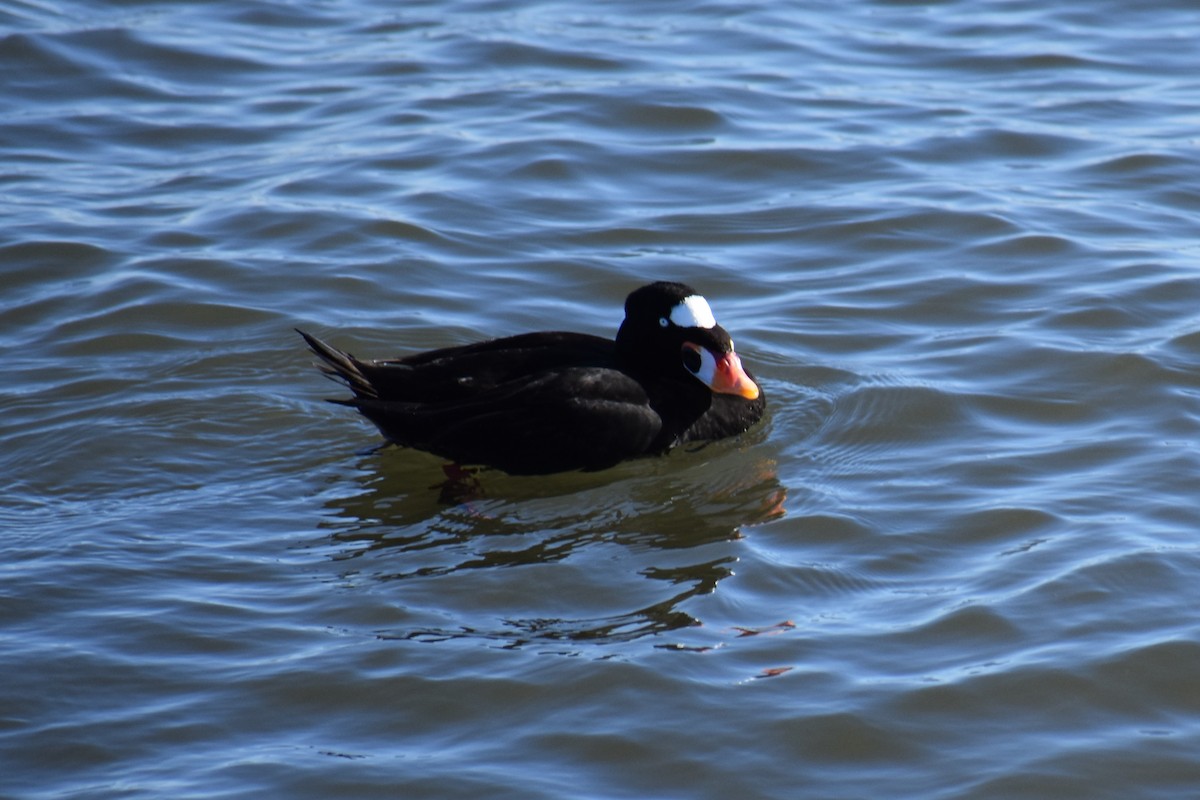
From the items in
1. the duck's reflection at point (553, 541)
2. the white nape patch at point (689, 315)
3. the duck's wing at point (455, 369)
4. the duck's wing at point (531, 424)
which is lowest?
the duck's reflection at point (553, 541)

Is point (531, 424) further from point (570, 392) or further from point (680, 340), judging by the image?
point (680, 340)

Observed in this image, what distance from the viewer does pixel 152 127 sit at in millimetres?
12172

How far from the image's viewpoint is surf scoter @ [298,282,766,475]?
7.23 metres

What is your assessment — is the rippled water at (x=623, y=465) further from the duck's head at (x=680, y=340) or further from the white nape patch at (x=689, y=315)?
the white nape patch at (x=689, y=315)

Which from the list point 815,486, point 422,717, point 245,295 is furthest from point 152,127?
point 422,717

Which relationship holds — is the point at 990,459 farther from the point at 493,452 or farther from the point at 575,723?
the point at 575,723

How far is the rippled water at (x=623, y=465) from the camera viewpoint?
5.39 meters

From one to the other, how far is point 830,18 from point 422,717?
1063cm

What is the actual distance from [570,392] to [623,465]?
0.47m

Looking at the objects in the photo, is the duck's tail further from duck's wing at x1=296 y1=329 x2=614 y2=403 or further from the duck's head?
the duck's head

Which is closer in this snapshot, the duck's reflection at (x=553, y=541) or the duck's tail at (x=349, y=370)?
the duck's reflection at (x=553, y=541)

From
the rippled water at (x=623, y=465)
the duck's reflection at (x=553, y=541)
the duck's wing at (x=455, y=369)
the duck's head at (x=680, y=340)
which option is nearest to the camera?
the rippled water at (x=623, y=465)

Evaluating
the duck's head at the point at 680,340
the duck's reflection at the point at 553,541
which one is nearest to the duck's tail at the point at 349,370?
the duck's reflection at the point at 553,541

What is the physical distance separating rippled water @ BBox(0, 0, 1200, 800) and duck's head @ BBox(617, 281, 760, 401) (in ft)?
1.15
